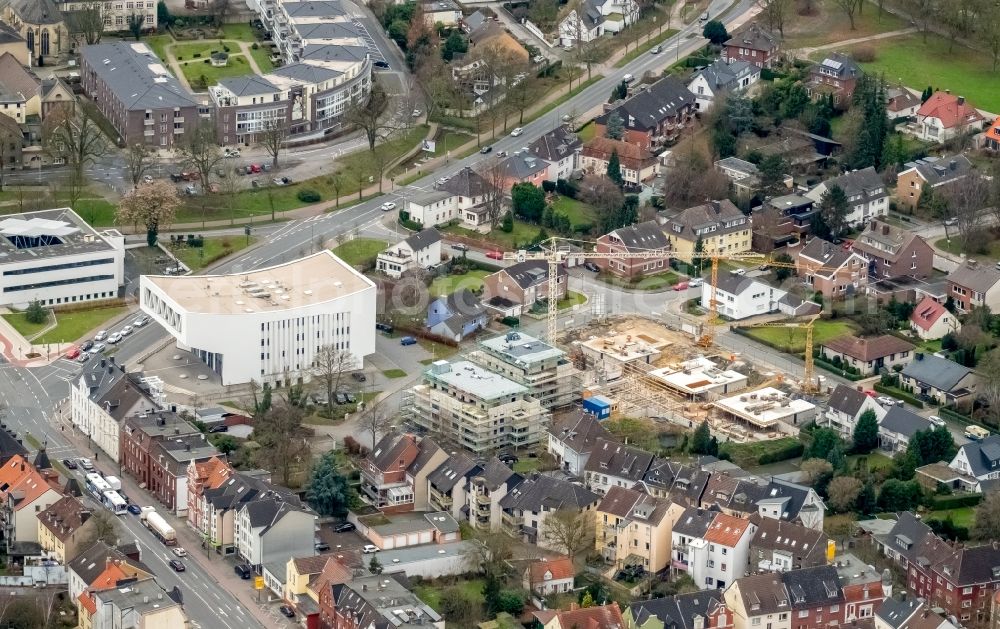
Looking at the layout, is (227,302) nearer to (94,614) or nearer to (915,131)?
(94,614)

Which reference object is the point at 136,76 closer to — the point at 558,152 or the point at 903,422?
the point at 558,152

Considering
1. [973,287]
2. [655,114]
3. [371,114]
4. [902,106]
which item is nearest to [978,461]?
[973,287]

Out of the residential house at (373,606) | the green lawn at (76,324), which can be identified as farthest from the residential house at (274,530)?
the green lawn at (76,324)

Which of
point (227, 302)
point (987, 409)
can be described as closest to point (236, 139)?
point (227, 302)

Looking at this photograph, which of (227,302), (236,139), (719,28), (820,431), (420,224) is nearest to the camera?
(820,431)

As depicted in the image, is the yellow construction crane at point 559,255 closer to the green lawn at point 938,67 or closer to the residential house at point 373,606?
the green lawn at point 938,67
